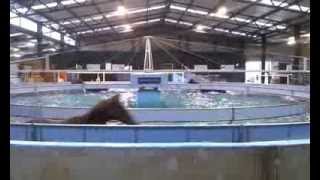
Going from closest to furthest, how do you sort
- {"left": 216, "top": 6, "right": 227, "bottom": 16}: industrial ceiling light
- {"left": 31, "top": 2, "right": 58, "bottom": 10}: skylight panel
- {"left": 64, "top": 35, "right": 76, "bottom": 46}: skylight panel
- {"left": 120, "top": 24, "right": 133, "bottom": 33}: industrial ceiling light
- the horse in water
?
1. the horse in water
2. {"left": 31, "top": 2, "right": 58, "bottom": 10}: skylight panel
3. {"left": 216, "top": 6, "right": 227, "bottom": 16}: industrial ceiling light
4. {"left": 64, "top": 35, "right": 76, "bottom": 46}: skylight panel
5. {"left": 120, "top": 24, "right": 133, "bottom": 33}: industrial ceiling light

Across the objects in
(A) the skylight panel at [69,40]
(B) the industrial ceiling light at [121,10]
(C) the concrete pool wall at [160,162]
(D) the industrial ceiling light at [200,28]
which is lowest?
(C) the concrete pool wall at [160,162]

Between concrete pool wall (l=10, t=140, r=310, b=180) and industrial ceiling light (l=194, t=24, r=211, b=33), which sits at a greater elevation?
industrial ceiling light (l=194, t=24, r=211, b=33)

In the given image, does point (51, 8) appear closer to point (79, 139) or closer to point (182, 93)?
point (182, 93)

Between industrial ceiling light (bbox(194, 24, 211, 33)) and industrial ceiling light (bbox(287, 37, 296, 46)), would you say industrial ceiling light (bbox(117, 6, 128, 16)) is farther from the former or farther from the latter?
industrial ceiling light (bbox(287, 37, 296, 46))

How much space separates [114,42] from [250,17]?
893 cm

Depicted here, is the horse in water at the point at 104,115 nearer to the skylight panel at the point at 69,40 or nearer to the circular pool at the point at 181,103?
the circular pool at the point at 181,103

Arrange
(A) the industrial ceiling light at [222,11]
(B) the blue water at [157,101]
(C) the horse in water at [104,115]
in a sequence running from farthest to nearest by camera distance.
→ (A) the industrial ceiling light at [222,11], (B) the blue water at [157,101], (C) the horse in water at [104,115]

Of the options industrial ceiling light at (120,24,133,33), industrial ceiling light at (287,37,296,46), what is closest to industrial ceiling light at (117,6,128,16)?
industrial ceiling light at (120,24,133,33)

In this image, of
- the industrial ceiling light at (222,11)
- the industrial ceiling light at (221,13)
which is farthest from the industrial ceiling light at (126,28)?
the industrial ceiling light at (222,11)

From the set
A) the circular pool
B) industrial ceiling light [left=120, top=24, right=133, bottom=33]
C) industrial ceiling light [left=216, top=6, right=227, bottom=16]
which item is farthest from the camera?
industrial ceiling light [left=120, top=24, right=133, bottom=33]

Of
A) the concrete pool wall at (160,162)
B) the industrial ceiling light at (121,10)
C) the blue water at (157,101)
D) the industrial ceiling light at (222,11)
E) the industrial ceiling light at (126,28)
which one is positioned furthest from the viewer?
the industrial ceiling light at (126,28)

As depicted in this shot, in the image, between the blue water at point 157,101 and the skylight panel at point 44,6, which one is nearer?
the blue water at point 157,101

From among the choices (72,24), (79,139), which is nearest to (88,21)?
(72,24)

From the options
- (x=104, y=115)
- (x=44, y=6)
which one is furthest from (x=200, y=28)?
(x=104, y=115)
